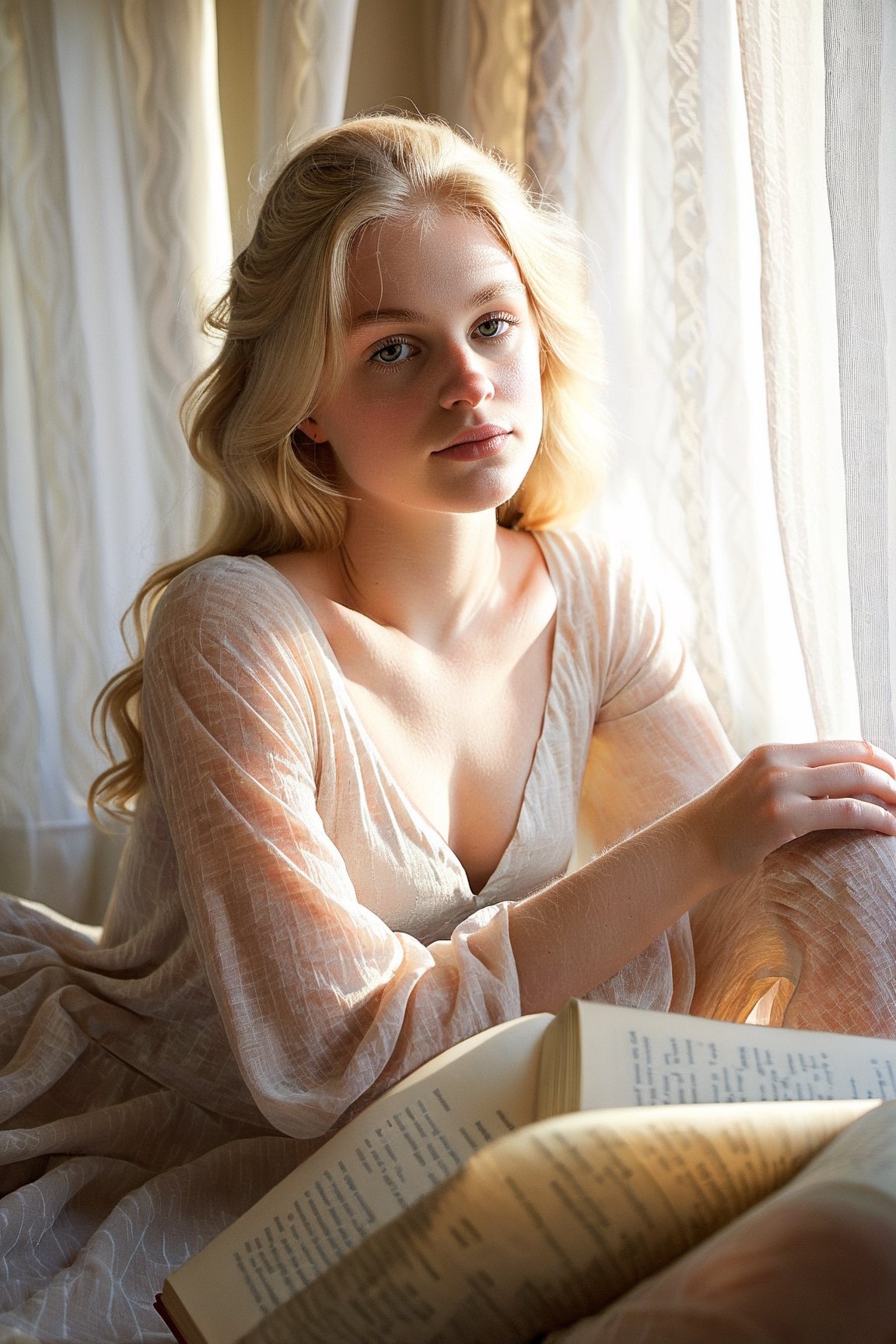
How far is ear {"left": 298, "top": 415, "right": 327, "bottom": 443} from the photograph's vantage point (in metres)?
1.30

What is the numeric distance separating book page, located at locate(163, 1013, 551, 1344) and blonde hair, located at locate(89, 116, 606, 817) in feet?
2.32

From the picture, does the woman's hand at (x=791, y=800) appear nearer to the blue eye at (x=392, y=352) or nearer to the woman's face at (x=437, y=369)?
the woman's face at (x=437, y=369)

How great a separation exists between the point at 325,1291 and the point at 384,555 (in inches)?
34.2

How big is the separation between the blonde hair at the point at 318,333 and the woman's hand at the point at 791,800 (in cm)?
55

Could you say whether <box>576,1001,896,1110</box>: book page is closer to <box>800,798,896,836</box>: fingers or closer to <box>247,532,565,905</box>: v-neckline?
<box>800,798,896,836</box>: fingers

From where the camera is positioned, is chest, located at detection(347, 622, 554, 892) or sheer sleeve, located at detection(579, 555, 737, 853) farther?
sheer sleeve, located at detection(579, 555, 737, 853)

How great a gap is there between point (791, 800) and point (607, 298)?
90 cm

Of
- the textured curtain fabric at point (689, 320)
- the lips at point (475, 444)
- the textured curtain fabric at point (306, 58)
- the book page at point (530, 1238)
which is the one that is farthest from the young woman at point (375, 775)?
the textured curtain fabric at point (306, 58)

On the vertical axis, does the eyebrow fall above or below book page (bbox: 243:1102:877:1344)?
above

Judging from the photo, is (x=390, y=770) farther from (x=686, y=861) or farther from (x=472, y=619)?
Result: (x=686, y=861)

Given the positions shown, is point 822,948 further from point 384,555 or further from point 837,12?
point 837,12

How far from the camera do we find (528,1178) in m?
0.58

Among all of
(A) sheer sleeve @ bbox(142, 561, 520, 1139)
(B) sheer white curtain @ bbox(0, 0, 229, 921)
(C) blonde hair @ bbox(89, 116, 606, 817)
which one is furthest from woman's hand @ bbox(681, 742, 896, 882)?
(B) sheer white curtain @ bbox(0, 0, 229, 921)

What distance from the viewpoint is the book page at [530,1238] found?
1.88 feet
